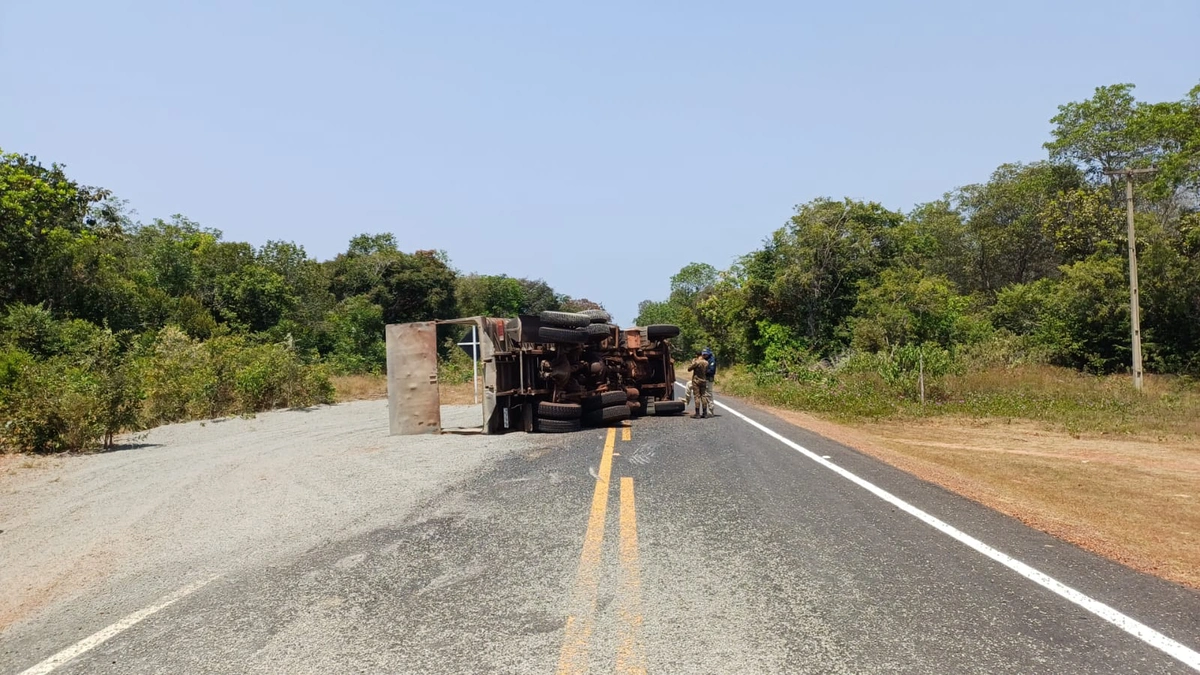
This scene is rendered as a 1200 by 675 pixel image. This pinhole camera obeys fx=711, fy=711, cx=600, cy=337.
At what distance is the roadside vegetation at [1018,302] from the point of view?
2175cm

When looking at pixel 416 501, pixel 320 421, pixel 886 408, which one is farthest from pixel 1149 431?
pixel 320 421

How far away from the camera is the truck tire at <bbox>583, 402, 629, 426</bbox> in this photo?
1554 cm

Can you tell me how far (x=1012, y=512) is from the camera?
7.02 m

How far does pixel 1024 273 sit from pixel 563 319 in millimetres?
44233

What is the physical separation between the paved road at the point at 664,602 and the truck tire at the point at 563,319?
809 centimetres

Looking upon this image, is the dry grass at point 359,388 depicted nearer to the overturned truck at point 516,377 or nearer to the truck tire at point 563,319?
the overturned truck at point 516,377

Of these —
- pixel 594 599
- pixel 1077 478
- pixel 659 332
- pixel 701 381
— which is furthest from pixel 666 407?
pixel 594 599

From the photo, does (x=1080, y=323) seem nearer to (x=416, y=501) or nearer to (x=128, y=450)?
(x=416, y=501)

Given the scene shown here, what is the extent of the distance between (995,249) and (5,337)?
51960 mm

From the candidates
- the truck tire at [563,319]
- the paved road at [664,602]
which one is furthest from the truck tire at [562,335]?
the paved road at [664,602]

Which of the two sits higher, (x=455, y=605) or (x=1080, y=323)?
(x=1080, y=323)

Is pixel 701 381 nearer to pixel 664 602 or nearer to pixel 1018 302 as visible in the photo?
pixel 664 602

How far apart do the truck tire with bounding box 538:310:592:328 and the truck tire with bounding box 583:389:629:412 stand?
164 cm

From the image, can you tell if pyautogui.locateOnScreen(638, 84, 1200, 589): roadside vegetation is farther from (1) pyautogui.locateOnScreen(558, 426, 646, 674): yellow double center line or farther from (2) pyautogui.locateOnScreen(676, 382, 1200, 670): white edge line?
(1) pyautogui.locateOnScreen(558, 426, 646, 674): yellow double center line
